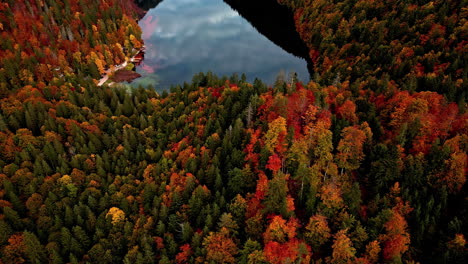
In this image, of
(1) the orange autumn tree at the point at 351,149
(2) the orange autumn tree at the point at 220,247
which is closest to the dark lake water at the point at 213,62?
(1) the orange autumn tree at the point at 351,149

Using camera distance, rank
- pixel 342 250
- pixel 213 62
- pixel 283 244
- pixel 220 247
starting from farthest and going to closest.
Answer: pixel 213 62 < pixel 220 247 < pixel 283 244 < pixel 342 250

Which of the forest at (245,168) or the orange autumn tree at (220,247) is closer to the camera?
the orange autumn tree at (220,247)

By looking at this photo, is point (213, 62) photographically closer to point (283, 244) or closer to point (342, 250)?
point (283, 244)

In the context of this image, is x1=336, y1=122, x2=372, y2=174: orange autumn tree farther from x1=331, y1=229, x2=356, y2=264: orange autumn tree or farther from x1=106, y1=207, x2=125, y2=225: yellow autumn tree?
x1=106, y1=207, x2=125, y2=225: yellow autumn tree

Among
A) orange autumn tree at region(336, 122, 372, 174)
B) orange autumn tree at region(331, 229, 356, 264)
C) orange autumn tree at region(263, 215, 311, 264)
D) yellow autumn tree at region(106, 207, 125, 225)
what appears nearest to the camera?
orange autumn tree at region(263, 215, 311, 264)

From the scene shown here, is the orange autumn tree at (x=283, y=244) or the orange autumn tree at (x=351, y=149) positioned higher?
A: the orange autumn tree at (x=351, y=149)

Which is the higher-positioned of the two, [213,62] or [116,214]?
[213,62]

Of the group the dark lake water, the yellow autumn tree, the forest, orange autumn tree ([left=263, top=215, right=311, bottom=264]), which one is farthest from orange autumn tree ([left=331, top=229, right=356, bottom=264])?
the dark lake water

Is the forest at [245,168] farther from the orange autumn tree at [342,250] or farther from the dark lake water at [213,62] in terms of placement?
the dark lake water at [213,62]

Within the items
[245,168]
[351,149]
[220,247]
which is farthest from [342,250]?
[245,168]
